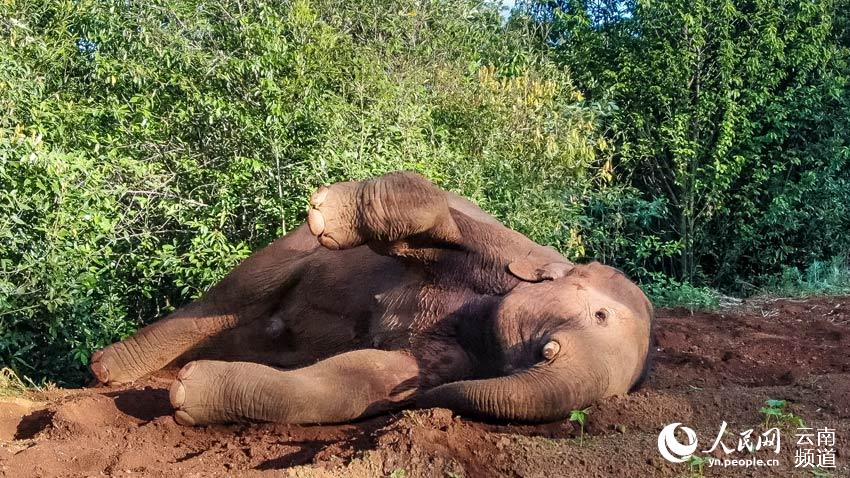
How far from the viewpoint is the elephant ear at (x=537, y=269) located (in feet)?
14.2

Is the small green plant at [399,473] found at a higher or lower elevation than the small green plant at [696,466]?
higher

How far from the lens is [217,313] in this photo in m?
5.70

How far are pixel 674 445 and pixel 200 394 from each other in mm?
1804

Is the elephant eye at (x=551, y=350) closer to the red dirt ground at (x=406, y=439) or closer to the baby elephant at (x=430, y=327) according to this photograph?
the baby elephant at (x=430, y=327)

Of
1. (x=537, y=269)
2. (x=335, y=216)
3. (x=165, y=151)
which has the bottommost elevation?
(x=537, y=269)

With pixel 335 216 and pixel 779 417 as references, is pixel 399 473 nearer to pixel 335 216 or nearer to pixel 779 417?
pixel 335 216

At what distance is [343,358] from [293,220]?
2942 millimetres

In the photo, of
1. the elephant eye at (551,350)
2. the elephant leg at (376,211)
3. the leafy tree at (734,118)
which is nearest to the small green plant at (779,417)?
the elephant eye at (551,350)

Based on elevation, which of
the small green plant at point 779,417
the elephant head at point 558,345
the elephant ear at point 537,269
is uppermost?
the elephant ear at point 537,269

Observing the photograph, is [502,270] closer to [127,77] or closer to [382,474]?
[382,474]

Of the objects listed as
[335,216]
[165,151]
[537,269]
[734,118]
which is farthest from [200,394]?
[734,118]

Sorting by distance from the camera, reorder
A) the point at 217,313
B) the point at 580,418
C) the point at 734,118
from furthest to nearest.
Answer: the point at 734,118 → the point at 217,313 → the point at 580,418

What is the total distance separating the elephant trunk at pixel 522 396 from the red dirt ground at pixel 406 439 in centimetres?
7

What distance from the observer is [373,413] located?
411 cm
